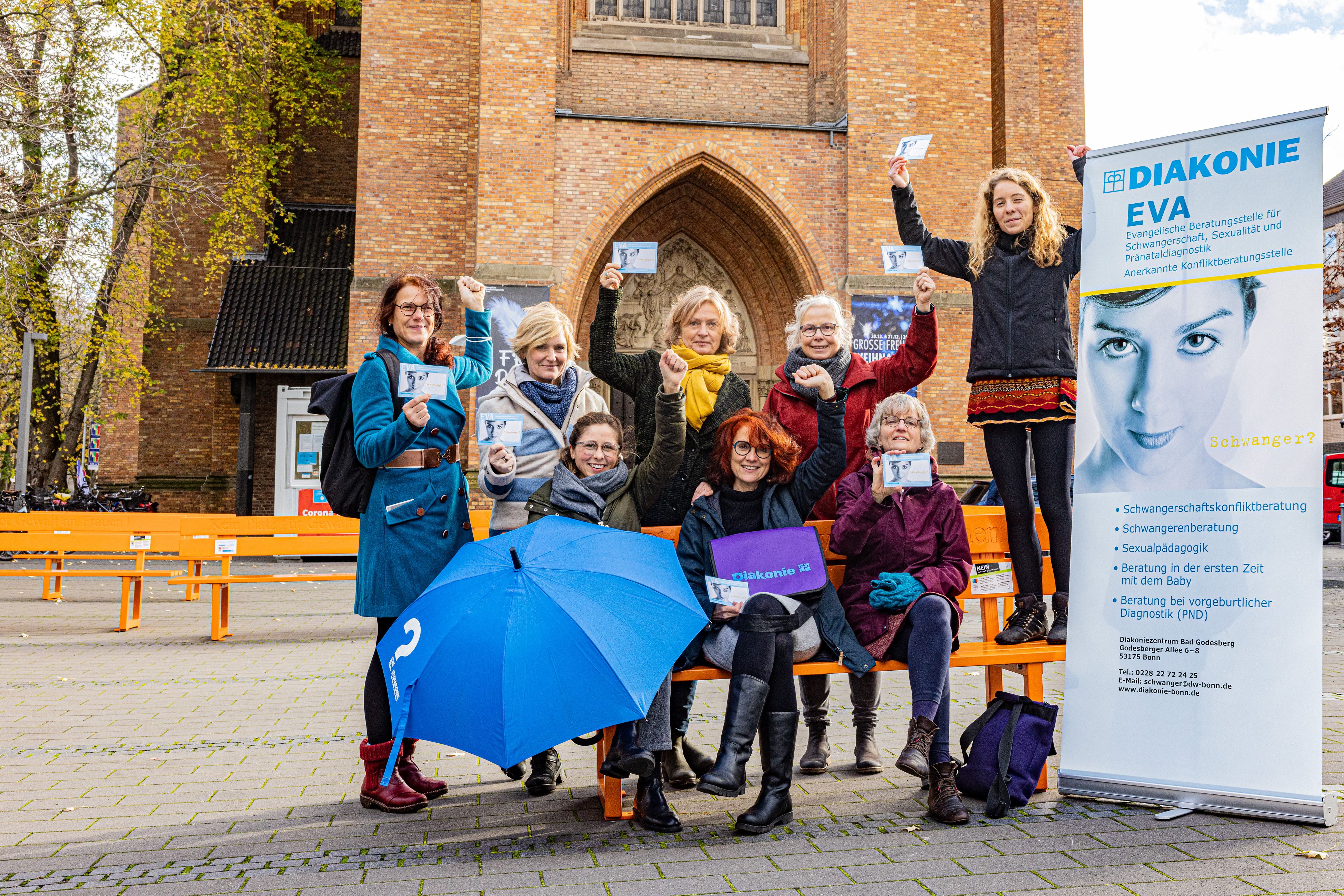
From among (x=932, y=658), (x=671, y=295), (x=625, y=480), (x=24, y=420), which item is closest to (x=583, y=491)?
(x=625, y=480)

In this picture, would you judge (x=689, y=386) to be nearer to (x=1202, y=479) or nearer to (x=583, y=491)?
(x=583, y=491)

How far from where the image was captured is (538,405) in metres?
4.48

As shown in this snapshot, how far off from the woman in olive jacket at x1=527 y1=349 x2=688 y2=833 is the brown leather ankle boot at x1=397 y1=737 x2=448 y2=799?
87cm

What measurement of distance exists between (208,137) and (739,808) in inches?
777

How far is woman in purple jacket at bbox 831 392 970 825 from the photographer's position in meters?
4.12

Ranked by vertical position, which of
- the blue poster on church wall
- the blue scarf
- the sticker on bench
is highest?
the blue poster on church wall

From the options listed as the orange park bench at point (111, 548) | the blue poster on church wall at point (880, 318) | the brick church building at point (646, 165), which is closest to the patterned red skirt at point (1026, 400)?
the orange park bench at point (111, 548)

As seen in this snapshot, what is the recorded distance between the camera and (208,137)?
19891 millimetres

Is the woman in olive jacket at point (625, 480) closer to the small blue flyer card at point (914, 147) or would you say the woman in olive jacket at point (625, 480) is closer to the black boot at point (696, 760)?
the black boot at point (696, 760)

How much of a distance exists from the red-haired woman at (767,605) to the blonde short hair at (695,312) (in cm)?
51

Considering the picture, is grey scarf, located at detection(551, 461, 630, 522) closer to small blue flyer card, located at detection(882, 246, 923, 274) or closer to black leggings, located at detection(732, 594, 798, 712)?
black leggings, located at detection(732, 594, 798, 712)

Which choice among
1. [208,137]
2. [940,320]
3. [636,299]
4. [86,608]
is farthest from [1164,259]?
[208,137]

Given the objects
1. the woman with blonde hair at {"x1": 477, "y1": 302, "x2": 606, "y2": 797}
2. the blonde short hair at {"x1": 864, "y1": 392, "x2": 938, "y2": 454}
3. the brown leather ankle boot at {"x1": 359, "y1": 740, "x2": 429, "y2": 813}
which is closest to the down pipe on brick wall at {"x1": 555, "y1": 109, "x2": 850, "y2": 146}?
the woman with blonde hair at {"x1": 477, "y1": 302, "x2": 606, "y2": 797}

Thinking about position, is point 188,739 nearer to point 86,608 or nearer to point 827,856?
point 827,856
